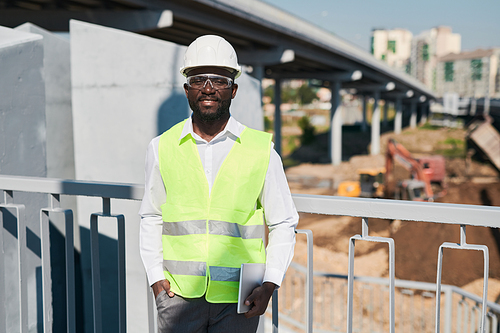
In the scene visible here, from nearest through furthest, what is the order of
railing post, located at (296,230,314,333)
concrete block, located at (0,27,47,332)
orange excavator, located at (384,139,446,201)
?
1. railing post, located at (296,230,314,333)
2. concrete block, located at (0,27,47,332)
3. orange excavator, located at (384,139,446,201)

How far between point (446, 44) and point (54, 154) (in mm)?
215213

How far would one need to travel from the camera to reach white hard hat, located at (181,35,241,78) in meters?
2.07

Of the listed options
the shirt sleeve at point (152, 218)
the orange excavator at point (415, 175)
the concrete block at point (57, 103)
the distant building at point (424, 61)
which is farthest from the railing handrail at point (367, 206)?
the distant building at point (424, 61)

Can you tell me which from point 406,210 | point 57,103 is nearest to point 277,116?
point 57,103

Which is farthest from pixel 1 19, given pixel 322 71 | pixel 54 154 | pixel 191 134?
pixel 322 71

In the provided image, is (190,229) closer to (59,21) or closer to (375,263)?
(375,263)

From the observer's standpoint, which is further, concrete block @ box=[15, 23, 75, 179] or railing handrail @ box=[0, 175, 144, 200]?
concrete block @ box=[15, 23, 75, 179]

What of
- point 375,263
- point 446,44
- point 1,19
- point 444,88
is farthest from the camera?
point 446,44

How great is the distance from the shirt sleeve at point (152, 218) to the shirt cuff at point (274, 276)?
48 cm

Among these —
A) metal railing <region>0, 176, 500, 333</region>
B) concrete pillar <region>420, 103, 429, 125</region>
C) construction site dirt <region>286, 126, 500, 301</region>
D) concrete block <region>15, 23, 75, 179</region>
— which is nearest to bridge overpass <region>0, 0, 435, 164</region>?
construction site dirt <region>286, 126, 500, 301</region>

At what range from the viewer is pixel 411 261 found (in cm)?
1425

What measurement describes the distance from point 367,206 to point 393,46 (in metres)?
184

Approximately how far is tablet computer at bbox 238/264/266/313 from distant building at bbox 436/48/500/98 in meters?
153

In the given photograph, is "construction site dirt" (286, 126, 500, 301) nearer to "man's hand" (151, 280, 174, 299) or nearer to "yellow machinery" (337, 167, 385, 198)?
"yellow machinery" (337, 167, 385, 198)
